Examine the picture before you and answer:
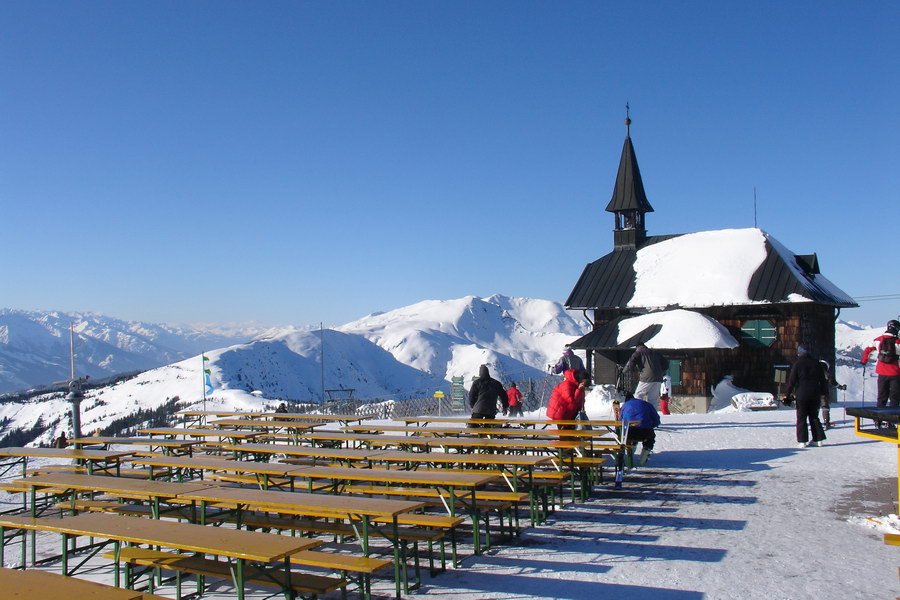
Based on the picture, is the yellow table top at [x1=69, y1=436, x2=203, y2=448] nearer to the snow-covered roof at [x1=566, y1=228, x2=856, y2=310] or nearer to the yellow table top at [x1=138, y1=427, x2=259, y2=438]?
the yellow table top at [x1=138, y1=427, x2=259, y2=438]

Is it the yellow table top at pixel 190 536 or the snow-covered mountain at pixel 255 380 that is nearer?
the yellow table top at pixel 190 536

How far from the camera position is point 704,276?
1118 inches

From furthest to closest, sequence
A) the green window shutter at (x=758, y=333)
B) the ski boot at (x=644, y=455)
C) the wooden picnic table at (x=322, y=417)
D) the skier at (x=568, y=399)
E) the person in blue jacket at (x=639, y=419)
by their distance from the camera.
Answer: the green window shutter at (x=758, y=333) < the wooden picnic table at (x=322, y=417) < the skier at (x=568, y=399) < the ski boot at (x=644, y=455) < the person in blue jacket at (x=639, y=419)

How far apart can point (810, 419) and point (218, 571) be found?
10.3m

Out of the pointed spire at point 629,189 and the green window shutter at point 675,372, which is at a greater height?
the pointed spire at point 629,189

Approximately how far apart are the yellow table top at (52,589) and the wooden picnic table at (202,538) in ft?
2.64

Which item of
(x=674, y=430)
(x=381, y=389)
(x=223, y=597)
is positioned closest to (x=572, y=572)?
(x=223, y=597)

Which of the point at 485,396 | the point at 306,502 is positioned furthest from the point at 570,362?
the point at 306,502

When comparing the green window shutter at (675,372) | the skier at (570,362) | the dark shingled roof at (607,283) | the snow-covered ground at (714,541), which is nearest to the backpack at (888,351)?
the snow-covered ground at (714,541)

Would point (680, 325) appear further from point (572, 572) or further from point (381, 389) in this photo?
point (381, 389)

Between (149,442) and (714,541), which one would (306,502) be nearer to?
(714,541)

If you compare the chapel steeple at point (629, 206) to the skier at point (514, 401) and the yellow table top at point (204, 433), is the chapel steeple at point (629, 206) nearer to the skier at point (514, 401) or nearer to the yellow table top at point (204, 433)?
the skier at point (514, 401)

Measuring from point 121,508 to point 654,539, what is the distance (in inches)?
207

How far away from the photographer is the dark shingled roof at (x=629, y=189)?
109 ft
